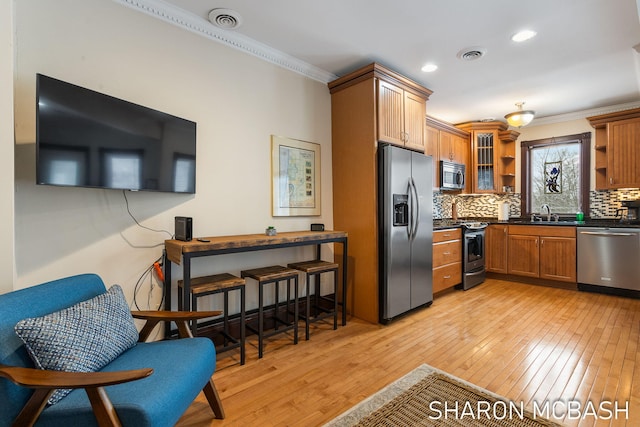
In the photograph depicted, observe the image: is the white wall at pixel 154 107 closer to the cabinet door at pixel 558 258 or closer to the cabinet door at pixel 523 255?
the cabinet door at pixel 523 255

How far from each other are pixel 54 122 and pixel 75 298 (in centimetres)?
94

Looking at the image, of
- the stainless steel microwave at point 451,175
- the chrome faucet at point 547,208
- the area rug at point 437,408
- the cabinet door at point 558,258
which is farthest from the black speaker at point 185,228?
the chrome faucet at point 547,208

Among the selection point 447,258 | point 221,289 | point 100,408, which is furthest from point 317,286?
point 100,408

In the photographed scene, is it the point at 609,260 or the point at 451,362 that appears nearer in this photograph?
the point at 451,362

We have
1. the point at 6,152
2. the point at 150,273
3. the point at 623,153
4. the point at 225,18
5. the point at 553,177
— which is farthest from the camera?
the point at 553,177

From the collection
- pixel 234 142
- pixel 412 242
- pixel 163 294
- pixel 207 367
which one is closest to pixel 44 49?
pixel 234 142

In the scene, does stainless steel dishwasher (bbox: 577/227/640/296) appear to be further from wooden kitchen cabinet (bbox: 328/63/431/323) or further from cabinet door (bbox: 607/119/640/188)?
wooden kitchen cabinet (bbox: 328/63/431/323)

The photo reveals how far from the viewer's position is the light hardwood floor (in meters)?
1.81

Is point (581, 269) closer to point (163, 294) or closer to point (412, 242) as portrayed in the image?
point (412, 242)

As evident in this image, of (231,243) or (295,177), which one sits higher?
(295,177)

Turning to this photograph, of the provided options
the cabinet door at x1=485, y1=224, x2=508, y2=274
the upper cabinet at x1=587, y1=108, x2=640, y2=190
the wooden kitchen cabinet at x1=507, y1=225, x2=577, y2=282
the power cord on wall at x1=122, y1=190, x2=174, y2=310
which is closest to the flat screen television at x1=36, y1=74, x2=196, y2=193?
the power cord on wall at x1=122, y1=190, x2=174, y2=310

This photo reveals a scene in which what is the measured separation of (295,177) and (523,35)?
7.80 ft

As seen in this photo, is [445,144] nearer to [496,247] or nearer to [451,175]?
[451,175]

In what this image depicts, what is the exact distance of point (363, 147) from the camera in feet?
10.4
